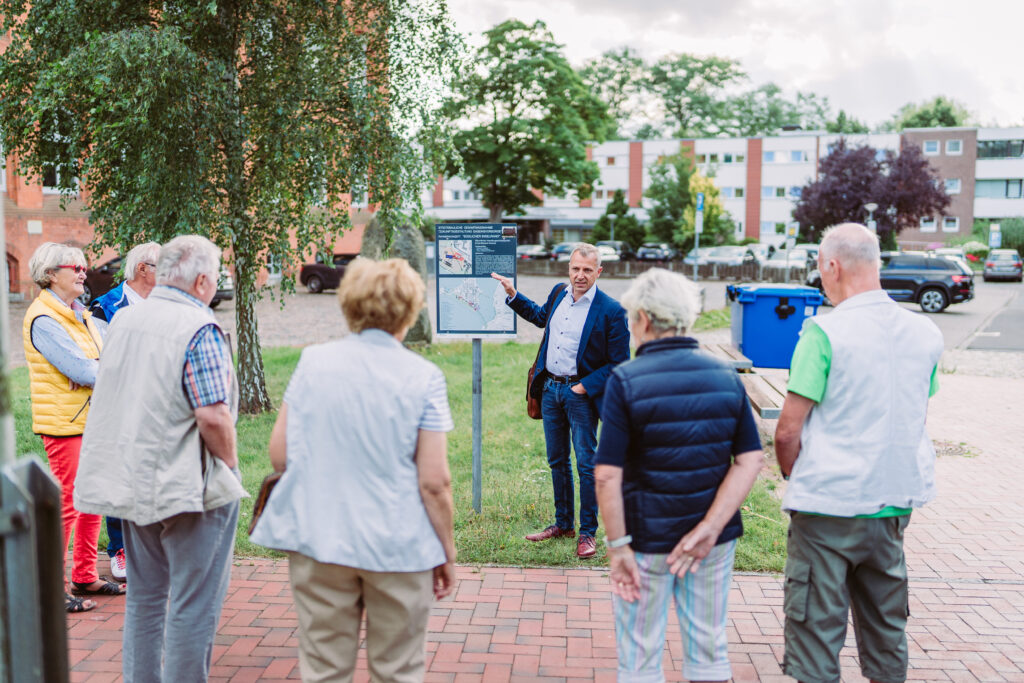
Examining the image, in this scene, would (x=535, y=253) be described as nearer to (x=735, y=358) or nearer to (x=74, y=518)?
(x=735, y=358)

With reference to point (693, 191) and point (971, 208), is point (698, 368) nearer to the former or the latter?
point (693, 191)

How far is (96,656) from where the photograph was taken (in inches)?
156

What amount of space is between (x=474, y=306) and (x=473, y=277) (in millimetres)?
204

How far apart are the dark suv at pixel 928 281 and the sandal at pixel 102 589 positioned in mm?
21951

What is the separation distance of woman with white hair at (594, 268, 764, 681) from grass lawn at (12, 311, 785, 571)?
2345mm

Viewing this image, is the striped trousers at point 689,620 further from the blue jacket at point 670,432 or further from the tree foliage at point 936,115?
the tree foliage at point 936,115

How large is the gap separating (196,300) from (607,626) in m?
2.55

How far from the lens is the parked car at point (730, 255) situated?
1623 inches

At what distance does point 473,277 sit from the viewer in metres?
6.04

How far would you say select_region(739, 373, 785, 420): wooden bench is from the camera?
6.86 m

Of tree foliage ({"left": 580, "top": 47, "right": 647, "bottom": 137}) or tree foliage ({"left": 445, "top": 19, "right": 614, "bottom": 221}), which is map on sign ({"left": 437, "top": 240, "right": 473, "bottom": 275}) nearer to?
tree foliage ({"left": 445, "top": 19, "right": 614, "bottom": 221})

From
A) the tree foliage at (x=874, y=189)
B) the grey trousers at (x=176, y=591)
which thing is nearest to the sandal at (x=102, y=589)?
the grey trousers at (x=176, y=591)

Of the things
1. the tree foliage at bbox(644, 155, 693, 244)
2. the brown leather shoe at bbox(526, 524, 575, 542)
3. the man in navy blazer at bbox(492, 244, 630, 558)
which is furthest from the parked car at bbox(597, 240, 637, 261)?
the man in navy blazer at bbox(492, 244, 630, 558)

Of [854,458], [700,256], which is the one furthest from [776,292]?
[700,256]
